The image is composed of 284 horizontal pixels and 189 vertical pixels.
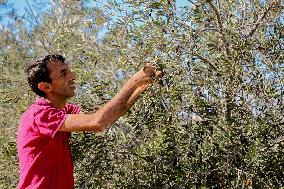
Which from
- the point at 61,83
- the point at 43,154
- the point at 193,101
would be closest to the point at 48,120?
the point at 43,154

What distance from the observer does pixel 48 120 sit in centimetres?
317

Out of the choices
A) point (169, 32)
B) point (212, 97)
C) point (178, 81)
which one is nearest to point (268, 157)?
point (212, 97)

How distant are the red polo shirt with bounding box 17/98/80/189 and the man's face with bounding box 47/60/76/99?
0.59ft

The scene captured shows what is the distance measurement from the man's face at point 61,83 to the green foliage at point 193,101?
0.55m

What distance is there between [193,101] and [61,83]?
3.06 ft

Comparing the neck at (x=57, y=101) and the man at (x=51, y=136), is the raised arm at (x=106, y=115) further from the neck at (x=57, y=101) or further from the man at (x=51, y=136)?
the neck at (x=57, y=101)

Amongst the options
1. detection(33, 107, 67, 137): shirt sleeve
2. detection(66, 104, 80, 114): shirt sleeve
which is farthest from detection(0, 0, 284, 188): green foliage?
detection(33, 107, 67, 137): shirt sleeve

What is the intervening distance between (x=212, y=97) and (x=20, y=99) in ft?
6.30

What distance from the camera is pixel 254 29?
403 cm

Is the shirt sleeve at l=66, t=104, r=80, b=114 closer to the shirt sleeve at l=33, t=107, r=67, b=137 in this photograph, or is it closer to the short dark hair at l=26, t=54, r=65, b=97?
the short dark hair at l=26, t=54, r=65, b=97

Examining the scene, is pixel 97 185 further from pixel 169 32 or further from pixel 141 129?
pixel 169 32

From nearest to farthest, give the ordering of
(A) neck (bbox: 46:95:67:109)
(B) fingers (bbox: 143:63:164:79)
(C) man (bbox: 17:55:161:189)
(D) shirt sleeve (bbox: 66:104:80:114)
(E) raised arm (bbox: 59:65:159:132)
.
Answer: (E) raised arm (bbox: 59:65:159:132) < (C) man (bbox: 17:55:161:189) < (B) fingers (bbox: 143:63:164:79) < (A) neck (bbox: 46:95:67:109) < (D) shirt sleeve (bbox: 66:104:80:114)

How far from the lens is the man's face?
3.45m

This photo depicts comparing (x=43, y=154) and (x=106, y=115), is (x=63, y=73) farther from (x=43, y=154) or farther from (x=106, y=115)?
(x=106, y=115)
